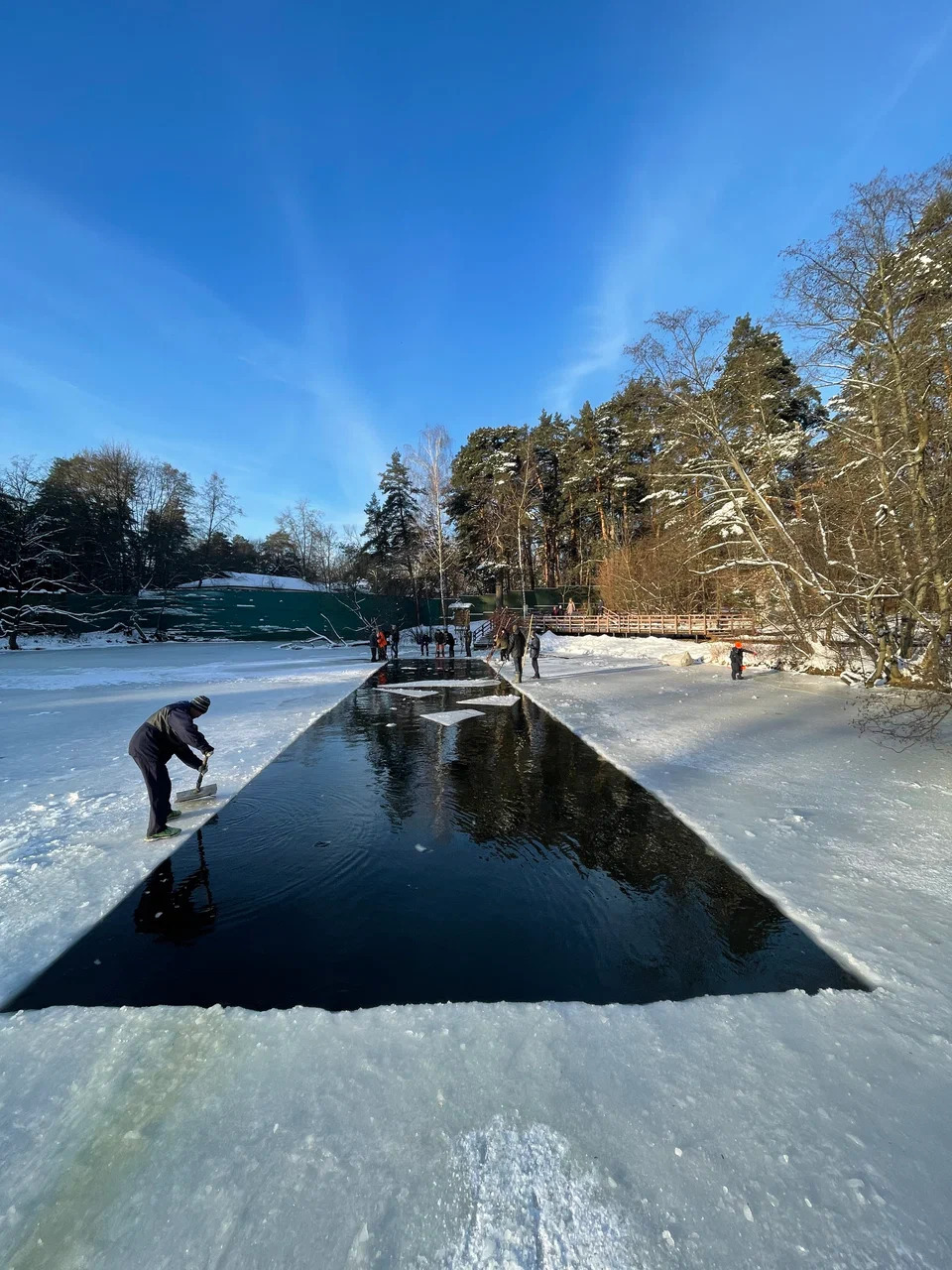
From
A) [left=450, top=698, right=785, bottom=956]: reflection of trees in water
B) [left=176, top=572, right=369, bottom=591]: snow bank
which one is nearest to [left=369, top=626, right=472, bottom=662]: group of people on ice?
[left=450, top=698, right=785, bottom=956]: reflection of trees in water

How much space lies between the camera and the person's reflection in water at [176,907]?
334 cm

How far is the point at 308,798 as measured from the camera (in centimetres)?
564

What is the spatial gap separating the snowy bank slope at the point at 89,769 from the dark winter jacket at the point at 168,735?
78cm

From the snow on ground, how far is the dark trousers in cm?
218

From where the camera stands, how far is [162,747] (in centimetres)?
470

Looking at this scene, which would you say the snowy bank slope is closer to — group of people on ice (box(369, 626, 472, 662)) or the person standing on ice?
group of people on ice (box(369, 626, 472, 662))

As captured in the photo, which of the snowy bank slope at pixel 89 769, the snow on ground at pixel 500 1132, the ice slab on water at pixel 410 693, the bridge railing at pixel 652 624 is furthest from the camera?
the bridge railing at pixel 652 624

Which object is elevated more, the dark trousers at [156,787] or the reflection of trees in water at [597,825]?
the dark trousers at [156,787]

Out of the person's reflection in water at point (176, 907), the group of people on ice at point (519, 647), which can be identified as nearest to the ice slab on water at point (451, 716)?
the group of people on ice at point (519, 647)

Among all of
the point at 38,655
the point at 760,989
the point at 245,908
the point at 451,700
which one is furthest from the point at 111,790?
the point at 38,655

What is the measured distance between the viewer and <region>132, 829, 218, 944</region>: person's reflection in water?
11.0 feet

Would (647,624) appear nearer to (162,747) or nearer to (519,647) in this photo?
(519,647)

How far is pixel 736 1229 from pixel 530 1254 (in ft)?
2.06

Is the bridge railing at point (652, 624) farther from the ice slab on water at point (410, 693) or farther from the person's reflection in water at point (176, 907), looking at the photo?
the person's reflection in water at point (176, 907)
